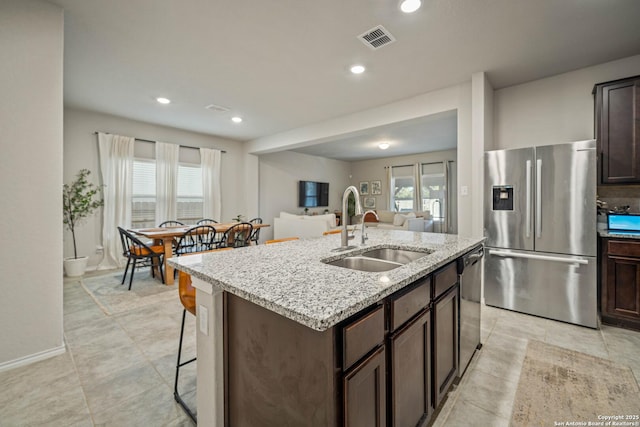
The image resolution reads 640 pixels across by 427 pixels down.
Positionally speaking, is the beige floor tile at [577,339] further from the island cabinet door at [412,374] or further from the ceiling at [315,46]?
the ceiling at [315,46]

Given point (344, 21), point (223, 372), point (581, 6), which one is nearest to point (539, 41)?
point (581, 6)

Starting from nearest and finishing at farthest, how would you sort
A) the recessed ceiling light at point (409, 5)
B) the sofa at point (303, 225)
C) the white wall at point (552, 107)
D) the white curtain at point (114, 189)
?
1. the recessed ceiling light at point (409, 5)
2. the white wall at point (552, 107)
3. the white curtain at point (114, 189)
4. the sofa at point (303, 225)

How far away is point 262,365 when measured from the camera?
102cm

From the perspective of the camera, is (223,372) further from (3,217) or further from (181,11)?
(181,11)

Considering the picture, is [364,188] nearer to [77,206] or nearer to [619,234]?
[619,234]

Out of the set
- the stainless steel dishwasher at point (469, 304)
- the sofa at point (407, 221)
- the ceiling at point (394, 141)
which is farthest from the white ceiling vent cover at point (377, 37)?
the sofa at point (407, 221)

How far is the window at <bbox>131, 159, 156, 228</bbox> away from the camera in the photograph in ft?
16.9

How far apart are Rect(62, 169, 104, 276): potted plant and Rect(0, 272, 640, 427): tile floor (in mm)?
1835

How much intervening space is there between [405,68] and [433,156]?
5694mm

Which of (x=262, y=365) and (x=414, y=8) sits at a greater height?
(x=414, y=8)

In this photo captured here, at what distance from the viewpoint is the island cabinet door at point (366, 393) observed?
0.85 meters

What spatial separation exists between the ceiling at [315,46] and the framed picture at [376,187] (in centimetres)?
542

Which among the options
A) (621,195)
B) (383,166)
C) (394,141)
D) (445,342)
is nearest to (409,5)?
(445,342)

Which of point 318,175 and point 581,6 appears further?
point 318,175
